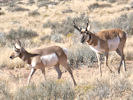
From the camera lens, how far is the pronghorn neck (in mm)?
8125

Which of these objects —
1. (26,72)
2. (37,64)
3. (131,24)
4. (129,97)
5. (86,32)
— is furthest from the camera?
(131,24)

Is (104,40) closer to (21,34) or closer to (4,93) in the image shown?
(4,93)

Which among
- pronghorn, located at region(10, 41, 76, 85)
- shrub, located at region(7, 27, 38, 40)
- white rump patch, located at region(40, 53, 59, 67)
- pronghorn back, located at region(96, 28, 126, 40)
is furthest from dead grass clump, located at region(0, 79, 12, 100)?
shrub, located at region(7, 27, 38, 40)

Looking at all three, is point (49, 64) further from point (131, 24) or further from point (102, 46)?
point (131, 24)

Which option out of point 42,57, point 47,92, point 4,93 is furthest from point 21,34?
point 47,92

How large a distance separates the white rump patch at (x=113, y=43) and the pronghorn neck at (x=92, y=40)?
0.50 metres

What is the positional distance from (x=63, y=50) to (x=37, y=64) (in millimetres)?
839

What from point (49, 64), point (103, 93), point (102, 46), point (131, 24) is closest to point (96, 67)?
point (102, 46)

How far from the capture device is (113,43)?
28.3 feet

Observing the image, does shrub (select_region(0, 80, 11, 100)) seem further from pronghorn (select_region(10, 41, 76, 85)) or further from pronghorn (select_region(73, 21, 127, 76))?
pronghorn (select_region(73, 21, 127, 76))

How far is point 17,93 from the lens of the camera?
19.6 feet

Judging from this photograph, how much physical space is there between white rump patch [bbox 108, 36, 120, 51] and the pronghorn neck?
50 cm

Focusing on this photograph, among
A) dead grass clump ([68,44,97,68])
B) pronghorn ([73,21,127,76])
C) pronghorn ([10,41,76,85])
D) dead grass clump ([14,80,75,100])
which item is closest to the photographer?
dead grass clump ([14,80,75,100])

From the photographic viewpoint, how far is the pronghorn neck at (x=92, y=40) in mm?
8125
